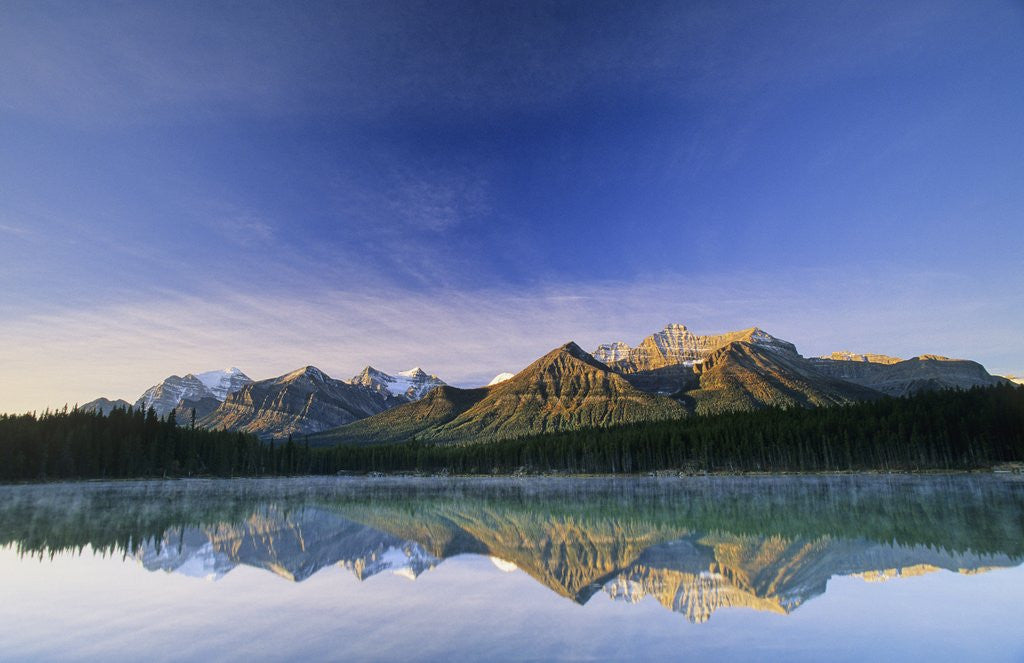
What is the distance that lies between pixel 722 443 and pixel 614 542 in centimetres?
13411

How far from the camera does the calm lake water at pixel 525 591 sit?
14211mm

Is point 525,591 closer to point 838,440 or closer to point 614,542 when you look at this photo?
point 614,542

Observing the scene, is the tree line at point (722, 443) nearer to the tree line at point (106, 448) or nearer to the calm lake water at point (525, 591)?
the tree line at point (106, 448)

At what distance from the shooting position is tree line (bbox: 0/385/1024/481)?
396ft

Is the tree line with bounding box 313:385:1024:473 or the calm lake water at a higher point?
the tree line with bounding box 313:385:1024:473

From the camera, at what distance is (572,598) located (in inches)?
746

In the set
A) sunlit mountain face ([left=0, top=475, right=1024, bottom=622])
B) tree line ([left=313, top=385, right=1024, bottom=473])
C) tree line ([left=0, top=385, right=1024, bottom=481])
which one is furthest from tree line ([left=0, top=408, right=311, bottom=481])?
tree line ([left=313, top=385, right=1024, bottom=473])

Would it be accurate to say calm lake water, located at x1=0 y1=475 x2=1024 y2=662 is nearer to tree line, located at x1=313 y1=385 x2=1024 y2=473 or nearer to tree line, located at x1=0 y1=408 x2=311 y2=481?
tree line, located at x1=313 y1=385 x2=1024 y2=473

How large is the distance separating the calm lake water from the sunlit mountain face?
6.9 inches

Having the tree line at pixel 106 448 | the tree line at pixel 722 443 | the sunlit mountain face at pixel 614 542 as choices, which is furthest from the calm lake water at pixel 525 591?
the tree line at pixel 106 448

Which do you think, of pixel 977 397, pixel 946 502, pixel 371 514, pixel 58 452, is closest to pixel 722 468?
pixel 977 397

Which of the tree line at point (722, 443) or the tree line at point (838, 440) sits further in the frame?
the tree line at point (838, 440)

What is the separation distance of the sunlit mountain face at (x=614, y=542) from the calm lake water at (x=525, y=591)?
0.57 ft

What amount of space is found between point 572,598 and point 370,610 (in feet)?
22.1
